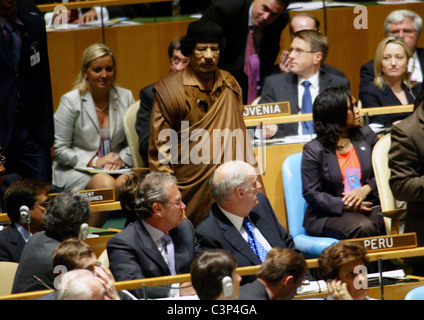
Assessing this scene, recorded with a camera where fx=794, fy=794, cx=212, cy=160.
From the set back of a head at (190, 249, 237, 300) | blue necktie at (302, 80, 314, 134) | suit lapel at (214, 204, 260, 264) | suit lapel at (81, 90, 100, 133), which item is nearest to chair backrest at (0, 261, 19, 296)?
suit lapel at (214, 204, 260, 264)

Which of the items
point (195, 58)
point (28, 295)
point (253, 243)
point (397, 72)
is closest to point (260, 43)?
point (397, 72)

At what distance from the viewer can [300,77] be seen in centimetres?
537

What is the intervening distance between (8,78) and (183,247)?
1914mm

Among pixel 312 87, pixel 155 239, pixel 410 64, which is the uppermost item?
pixel 410 64

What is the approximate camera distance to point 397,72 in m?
5.50

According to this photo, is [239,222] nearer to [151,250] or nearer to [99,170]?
[151,250]

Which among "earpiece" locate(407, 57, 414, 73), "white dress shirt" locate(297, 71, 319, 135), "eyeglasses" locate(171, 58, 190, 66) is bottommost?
"white dress shirt" locate(297, 71, 319, 135)

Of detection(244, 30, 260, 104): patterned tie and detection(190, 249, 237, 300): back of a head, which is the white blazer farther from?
detection(190, 249, 237, 300): back of a head

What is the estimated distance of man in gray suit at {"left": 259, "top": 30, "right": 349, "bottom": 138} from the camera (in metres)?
5.30

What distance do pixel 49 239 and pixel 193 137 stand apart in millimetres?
1197

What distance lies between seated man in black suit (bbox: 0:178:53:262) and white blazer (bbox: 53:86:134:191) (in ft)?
5.16

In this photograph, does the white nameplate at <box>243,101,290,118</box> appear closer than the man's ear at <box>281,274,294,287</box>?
No

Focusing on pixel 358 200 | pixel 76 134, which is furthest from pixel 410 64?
pixel 76 134

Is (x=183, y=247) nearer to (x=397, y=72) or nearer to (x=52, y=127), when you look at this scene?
(x=52, y=127)
